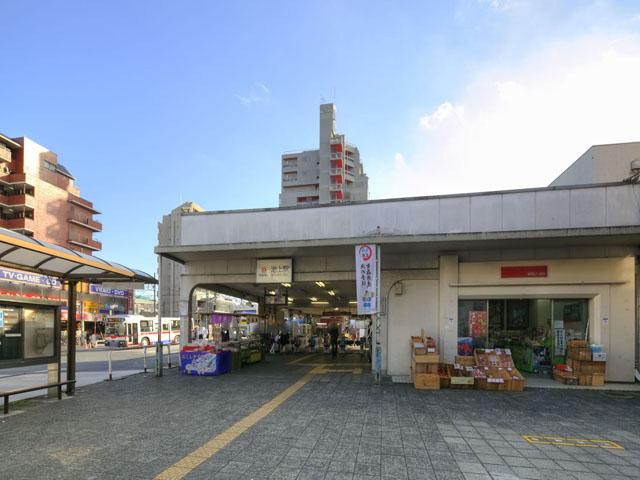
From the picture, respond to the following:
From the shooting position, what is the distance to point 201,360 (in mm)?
13164

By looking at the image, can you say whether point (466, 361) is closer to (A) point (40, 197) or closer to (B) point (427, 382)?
(B) point (427, 382)

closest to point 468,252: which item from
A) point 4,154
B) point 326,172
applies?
point 4,154

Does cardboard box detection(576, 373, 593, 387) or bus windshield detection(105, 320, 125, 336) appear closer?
cardboard box detection(576, 373, 593, 387)

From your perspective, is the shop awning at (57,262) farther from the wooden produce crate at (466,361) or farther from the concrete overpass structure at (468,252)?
the wooden produce crate at (466,361)

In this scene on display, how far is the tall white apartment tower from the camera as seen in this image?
75.2 metres

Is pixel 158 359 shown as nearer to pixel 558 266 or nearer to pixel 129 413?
pixel 129 413

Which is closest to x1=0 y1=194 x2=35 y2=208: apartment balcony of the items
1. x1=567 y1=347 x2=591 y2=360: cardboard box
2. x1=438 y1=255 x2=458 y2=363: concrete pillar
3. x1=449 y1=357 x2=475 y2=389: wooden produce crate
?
x1=438 y1=255 x2=458 y2=363: concrete pillar

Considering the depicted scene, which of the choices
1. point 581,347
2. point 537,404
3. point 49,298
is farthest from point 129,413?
point 581,347

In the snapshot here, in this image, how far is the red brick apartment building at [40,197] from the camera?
44.0 m

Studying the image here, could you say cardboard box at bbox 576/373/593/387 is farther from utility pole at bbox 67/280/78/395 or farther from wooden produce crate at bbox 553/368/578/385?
utility pole at bbox 67/280/78/395

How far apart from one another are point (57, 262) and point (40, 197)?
153 feet

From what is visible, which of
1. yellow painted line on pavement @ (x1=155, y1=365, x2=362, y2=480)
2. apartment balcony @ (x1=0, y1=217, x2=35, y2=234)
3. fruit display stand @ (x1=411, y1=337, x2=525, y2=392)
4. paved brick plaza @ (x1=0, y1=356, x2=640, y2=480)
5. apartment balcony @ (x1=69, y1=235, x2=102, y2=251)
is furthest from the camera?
apartment balcony @ (x1=69, y1=235, x2=102, y2=251)

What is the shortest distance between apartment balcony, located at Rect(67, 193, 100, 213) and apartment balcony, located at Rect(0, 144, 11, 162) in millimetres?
8558

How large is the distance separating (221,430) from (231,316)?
22158 millimetres
